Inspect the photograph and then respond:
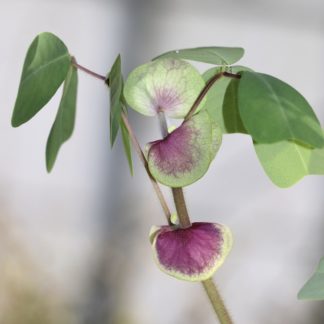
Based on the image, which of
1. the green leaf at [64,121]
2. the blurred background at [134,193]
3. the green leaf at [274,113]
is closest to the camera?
the green leaf at [274,113]

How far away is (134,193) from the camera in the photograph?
1.64 m

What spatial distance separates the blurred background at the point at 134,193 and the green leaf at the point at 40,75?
1181 mm

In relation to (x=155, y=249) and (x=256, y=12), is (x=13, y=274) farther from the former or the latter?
(x=155, y=249)

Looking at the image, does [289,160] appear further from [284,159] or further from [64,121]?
[64,121]

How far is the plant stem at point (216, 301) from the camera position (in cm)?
37

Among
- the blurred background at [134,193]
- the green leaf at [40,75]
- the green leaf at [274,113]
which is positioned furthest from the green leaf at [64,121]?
the blurred background at [134,193]

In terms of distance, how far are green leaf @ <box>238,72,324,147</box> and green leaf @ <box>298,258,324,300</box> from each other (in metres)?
0.12

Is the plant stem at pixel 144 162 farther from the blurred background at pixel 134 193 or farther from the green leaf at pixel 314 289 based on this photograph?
the blurred background at pixel 134 193

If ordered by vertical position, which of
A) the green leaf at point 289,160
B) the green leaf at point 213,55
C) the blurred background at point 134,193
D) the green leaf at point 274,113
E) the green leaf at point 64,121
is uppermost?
the green leaf at point 213,55

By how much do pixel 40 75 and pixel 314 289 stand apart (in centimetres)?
22

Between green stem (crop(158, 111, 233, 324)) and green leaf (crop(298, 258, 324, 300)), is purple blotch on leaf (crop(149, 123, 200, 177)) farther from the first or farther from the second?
green leaf (crop(298, 258, 324, 300))

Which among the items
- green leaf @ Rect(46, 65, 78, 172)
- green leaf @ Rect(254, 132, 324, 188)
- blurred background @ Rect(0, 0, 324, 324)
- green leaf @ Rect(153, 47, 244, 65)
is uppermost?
green leaf @ Rect(153, 47, 244, 65)

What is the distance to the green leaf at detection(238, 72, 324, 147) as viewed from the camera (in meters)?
0.32

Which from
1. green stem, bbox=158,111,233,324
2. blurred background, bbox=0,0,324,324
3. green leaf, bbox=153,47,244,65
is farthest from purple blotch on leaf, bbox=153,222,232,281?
blurred background, bbox=0,0,324,324
